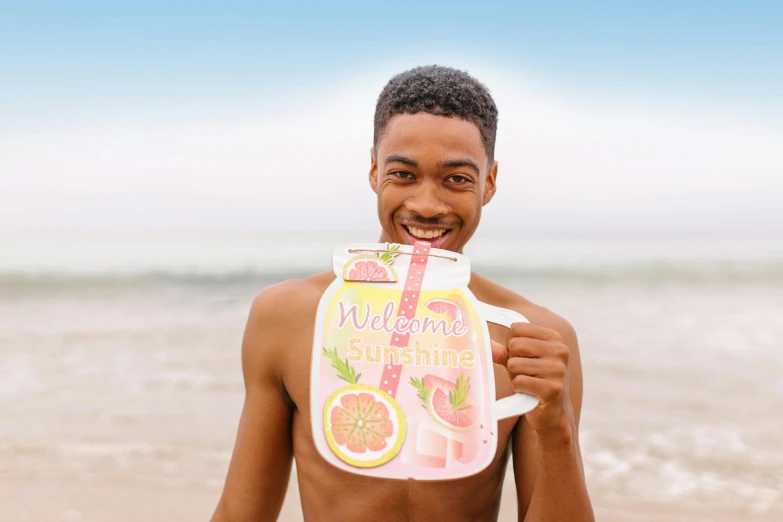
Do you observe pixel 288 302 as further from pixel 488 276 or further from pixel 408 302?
pixel 488 276

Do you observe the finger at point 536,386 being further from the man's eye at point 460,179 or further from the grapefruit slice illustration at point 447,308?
the man's eye at point 460,179

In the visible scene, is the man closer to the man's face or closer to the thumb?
the man's face

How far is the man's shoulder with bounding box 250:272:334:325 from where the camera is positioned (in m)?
1.53

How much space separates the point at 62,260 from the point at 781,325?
1047 cm

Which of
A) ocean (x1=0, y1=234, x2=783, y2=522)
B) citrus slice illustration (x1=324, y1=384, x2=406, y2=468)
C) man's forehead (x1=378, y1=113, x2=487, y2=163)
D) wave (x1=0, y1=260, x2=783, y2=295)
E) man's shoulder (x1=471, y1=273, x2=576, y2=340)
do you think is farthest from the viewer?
wave (x1=0, y1=260, x2=783, y2=295)

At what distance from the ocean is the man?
152cm

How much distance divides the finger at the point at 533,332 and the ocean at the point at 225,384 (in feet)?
6.17

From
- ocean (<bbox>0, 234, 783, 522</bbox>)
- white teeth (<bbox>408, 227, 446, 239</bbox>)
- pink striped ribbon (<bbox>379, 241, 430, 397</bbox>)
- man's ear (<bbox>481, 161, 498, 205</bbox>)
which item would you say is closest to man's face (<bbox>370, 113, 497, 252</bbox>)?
white teeth (<bbox>408, 227, 446, 239</bbox>)

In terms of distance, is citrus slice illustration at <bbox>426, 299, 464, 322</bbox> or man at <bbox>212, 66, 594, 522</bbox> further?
man at <bbox>212, 66, 594, 522</bbox>

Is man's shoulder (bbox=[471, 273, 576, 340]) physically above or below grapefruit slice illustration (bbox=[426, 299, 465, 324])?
below

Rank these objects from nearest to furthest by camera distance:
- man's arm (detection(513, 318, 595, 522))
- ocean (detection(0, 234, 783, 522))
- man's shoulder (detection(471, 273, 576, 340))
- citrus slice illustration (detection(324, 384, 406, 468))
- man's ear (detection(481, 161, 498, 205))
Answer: citrus slice illustration (detection(324, 384, 406, 468))
man's arm (detection(513, 318, 595, 522))
man's shoulder (detection(471, 273, 576, 340))
man's ear (detection(481, 161, 498, 205))
ocean (detection(0, 234, 783, 522))

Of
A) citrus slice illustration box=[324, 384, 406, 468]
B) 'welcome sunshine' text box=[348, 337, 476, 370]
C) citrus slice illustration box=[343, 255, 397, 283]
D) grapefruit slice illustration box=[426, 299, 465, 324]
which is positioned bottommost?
citrus slice illustration box=[324, 384, 406, 468]

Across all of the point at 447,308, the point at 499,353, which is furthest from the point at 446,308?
the point at 499,353

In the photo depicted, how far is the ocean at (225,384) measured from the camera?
3.40m
